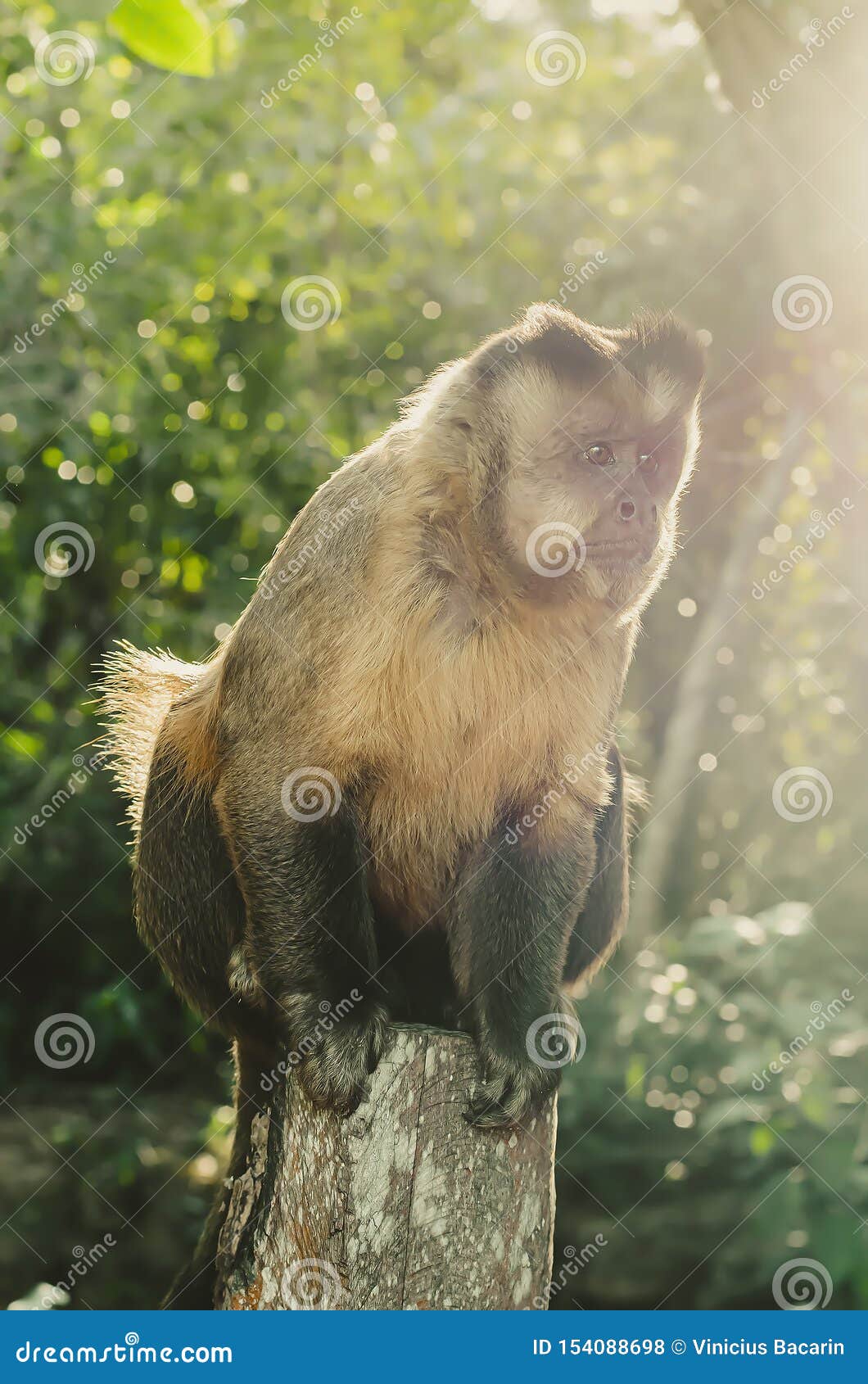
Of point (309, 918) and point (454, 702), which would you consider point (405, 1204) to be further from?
point (454, 702)

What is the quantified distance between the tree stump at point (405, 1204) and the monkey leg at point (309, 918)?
0.17 meters

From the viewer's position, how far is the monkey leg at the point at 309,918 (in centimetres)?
275

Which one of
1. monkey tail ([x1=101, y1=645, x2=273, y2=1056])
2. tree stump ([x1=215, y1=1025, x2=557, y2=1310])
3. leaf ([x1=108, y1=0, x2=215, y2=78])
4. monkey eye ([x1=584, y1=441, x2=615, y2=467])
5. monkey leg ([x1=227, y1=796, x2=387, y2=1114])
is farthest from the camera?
monkey tail ([x1=101, y1=645, x2=273, y2=1056])

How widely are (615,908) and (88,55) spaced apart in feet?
11.1

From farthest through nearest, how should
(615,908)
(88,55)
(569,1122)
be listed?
1. (569,1122)
2. (88,55)
3. (615,908)

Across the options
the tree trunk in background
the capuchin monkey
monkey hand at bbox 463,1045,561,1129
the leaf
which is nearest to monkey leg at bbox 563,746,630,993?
the capuchin monkey

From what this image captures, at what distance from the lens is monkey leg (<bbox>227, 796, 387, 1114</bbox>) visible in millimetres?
2754

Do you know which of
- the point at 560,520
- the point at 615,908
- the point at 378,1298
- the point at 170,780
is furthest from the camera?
the point at 615,908

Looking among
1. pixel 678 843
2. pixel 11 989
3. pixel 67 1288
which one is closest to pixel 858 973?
pixel 678 843

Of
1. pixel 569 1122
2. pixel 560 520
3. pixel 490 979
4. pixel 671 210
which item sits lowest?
pixel 569 1122

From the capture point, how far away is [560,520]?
2.78 meters

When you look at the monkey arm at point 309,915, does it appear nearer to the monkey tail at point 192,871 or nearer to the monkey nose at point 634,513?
the monkey tail at point 192,871

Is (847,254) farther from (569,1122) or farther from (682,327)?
(569,1122)

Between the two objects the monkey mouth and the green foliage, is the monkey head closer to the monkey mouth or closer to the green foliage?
the monkey mouth
